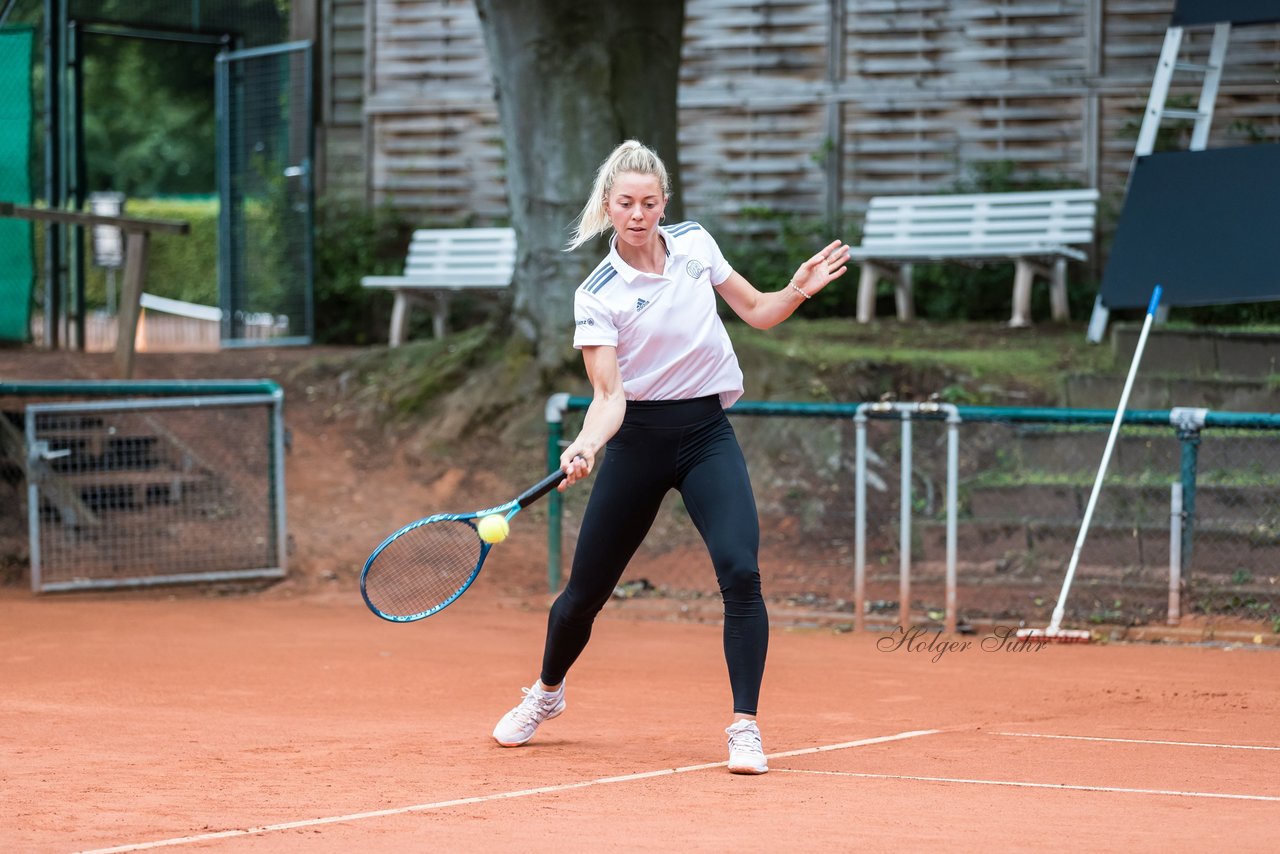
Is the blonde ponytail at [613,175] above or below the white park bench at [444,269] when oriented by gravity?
above

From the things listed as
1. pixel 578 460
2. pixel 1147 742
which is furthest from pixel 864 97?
pixel 578 460

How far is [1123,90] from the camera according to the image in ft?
53.7

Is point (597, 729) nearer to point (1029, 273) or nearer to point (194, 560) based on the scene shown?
point (194, 560)

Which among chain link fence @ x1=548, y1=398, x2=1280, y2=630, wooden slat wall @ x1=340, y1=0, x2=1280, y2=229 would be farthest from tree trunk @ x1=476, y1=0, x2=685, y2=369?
wooden slat wall @ x1=340, y1=0, x2=1280, y2=229

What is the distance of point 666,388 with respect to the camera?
19.2ft

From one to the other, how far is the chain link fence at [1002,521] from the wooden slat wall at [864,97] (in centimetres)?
563

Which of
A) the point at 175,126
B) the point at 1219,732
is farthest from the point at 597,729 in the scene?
the point at 175,126

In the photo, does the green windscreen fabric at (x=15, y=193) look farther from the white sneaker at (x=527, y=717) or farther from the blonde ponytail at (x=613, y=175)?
the blonde ponytail at (x=613, y=175)

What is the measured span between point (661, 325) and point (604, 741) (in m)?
1.63

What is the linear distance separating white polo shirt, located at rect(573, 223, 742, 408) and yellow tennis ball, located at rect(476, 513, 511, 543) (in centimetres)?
61

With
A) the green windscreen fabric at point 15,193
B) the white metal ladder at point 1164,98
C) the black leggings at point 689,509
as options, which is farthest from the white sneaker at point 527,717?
the green windscreen fabric at point 15,193

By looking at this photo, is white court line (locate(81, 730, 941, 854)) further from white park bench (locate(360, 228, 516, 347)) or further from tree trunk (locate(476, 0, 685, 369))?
white park bench (locate(360, 228, 516, 347))

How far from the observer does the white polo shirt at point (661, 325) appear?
19.0ft

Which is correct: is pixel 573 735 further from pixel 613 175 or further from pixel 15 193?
pixel 15 193
